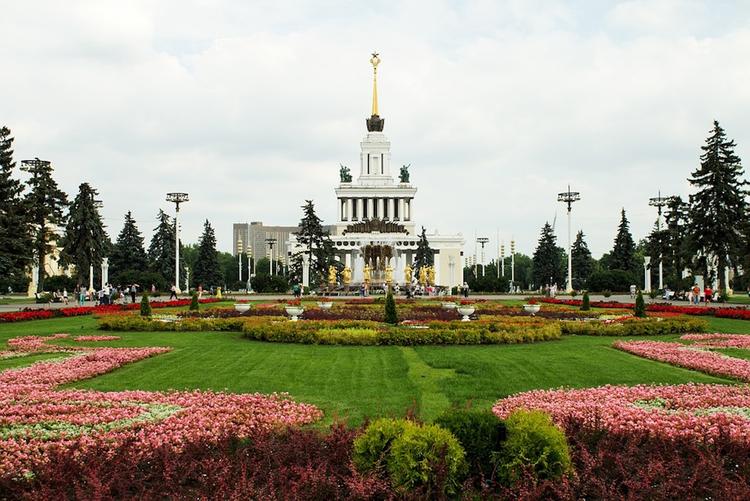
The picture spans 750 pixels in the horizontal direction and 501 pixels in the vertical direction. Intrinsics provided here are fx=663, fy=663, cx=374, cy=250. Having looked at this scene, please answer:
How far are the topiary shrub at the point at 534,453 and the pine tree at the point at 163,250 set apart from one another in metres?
64.4

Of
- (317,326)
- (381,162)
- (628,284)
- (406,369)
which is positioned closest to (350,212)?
(381,162)

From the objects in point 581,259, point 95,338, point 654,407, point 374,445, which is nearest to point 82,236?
point 95,338

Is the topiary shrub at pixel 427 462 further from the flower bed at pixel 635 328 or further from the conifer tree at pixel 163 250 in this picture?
the conifer tree at pixel 163 250

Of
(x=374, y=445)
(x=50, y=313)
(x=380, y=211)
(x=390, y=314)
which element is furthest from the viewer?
(x=380, y=211)

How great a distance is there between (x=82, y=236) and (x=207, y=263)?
24.6m

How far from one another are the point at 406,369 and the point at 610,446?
6847mm

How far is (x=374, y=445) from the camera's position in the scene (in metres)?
5.68

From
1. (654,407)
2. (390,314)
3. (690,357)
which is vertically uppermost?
(390,314)

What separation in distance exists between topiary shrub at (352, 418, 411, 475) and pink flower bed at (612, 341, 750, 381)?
330 inches

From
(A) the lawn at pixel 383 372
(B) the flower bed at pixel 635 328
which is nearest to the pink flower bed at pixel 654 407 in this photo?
(A) the lawn at pixel 383 372

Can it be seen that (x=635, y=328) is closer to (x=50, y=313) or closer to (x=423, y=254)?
(x=50, y=313)

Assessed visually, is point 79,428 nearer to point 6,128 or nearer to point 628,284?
point 6,128

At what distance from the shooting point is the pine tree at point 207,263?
7145cm

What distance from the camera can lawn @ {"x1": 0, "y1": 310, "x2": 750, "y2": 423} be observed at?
10.2m
